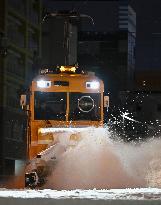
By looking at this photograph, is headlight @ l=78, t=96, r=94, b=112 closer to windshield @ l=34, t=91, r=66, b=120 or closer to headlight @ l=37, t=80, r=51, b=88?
windshield @ l=34, t=91, r=66, b=120

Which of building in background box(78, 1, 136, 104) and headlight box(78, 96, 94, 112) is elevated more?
building in background box(78, 1, 136, 104)

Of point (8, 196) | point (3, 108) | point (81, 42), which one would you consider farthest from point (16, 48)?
point (8, 196)

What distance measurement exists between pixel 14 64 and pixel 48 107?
3860cm

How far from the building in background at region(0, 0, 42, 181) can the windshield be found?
101 ft

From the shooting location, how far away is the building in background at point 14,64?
50.5 meters

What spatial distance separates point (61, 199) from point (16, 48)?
49325mm

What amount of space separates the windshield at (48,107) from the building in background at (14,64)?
30776 mm

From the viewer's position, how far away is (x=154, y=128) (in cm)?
7394

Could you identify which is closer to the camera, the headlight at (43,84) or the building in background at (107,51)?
the headlight at (43,84)

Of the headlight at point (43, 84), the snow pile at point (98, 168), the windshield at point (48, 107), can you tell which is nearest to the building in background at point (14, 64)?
the headlight at point (43, 84)

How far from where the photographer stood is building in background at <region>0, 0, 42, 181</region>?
50.5 meters

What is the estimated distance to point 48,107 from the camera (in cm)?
1571

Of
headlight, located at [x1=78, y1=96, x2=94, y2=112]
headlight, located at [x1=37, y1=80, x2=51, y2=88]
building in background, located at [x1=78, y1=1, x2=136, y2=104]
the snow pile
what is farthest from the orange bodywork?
building in background, located at [x1=78, y1=1, x2=136, y2=104]

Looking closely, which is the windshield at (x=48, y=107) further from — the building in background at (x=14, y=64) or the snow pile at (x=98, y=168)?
the building in background at (x=14, y=64)
